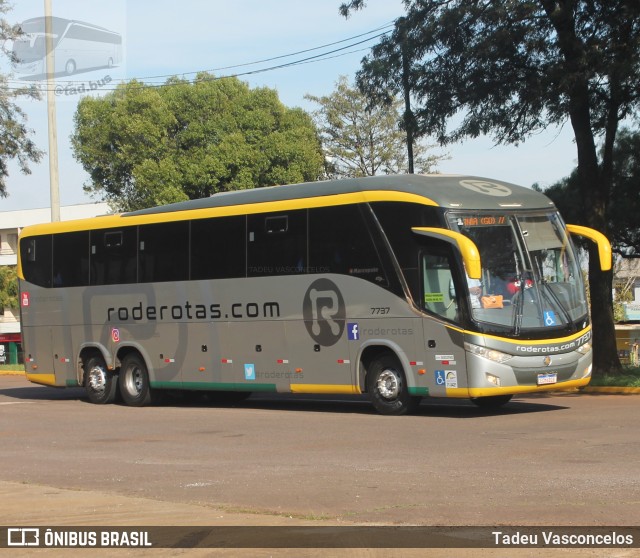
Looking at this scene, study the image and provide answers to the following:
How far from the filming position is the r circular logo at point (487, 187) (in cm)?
1780

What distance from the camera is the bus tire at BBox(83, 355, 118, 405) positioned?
22781 millimetres

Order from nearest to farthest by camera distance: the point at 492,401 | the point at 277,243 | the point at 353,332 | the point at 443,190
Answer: the point at 443,190 → the point at 353,332 → the point at 492,401 → the point at 277,243

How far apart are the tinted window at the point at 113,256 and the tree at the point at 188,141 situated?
103 ft

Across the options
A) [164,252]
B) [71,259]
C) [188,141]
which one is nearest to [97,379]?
[71,259]

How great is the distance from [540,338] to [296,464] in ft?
20.6

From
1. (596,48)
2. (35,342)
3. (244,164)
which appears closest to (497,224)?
(596,48)

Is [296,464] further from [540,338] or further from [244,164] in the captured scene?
[244,164]

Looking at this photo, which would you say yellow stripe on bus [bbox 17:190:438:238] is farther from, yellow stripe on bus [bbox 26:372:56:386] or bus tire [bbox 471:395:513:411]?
bus tire [bbox 471:395:513:411]

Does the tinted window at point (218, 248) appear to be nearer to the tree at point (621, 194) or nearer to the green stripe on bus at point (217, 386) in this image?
the green stripe on bus at point (217, 386)

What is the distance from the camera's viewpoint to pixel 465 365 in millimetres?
16797

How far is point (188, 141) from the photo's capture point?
187 ft

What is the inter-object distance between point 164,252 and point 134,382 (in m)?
2.95

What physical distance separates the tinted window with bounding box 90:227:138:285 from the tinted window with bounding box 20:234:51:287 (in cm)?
153

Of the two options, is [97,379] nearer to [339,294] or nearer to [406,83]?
[339,294]
